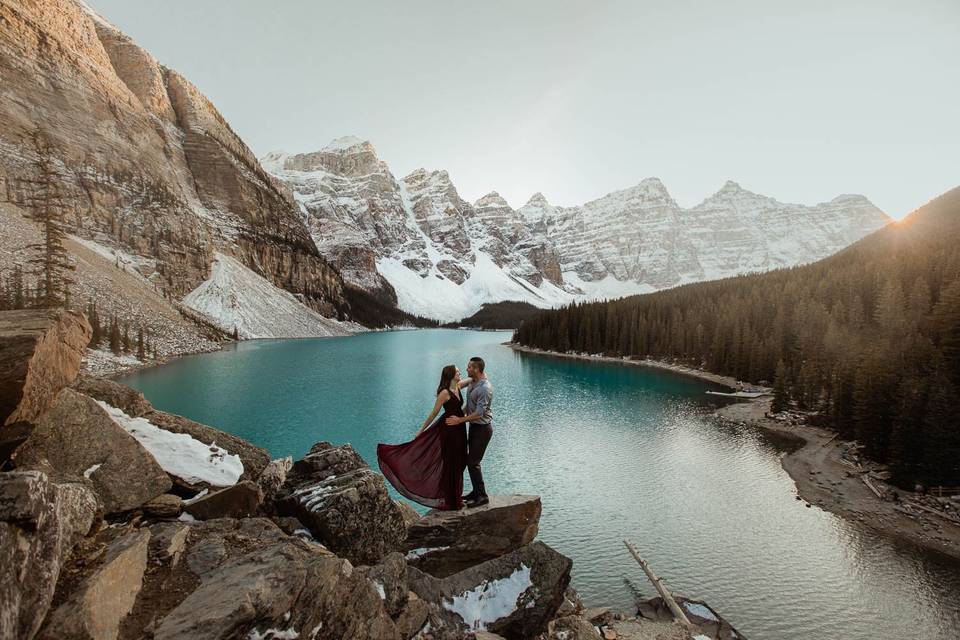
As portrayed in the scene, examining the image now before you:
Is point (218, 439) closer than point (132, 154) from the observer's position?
Yes

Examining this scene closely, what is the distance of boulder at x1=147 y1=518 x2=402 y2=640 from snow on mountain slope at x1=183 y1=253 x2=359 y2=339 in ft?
401

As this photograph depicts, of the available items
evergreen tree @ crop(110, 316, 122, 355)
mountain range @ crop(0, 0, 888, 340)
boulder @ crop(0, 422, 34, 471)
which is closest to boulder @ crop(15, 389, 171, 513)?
boulder @ crop(0, 422, 34, 471)

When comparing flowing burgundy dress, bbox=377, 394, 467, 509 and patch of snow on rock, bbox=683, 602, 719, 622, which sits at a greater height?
flowing burgundy dress, bbox=377, 394, 467, 509

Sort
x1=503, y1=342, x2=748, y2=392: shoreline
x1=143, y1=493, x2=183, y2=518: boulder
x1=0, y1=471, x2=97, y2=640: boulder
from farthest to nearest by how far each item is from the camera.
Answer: x1=503, y1=342, x2=748, y2=392: shoreline, x1=143, y1=493, x2=183, y2=518: boulder, x1=0, y1=471, x2=97, y2=640: boulder

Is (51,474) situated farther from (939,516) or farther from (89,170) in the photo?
(89,170)

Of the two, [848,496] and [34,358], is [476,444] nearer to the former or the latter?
[34,358]

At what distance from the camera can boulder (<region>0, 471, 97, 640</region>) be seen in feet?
10.6

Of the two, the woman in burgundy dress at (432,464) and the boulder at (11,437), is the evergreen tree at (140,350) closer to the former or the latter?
the woman in burgundy dress at (432,464)

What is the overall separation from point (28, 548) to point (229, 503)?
4.41 metres

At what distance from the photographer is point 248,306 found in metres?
125

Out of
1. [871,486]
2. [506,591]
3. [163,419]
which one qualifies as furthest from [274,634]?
[871,486]

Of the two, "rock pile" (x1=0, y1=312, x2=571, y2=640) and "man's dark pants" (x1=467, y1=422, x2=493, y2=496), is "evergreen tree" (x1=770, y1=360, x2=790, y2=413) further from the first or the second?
"man's dark pants" (x1=467, y1=422, x2=493, y2=496)

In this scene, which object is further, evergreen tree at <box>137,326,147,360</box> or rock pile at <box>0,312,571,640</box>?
evergreen tree at <box>137,326,147,360</box>

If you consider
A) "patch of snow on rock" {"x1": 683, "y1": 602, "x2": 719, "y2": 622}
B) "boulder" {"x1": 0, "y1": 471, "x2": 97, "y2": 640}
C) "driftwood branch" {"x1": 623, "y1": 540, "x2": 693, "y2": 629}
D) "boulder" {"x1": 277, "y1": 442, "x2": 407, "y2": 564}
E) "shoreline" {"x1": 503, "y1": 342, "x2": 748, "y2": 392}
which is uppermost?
"boulder" {"x1": 0, "y1": 471, "x2": 97, "y2": 640}
